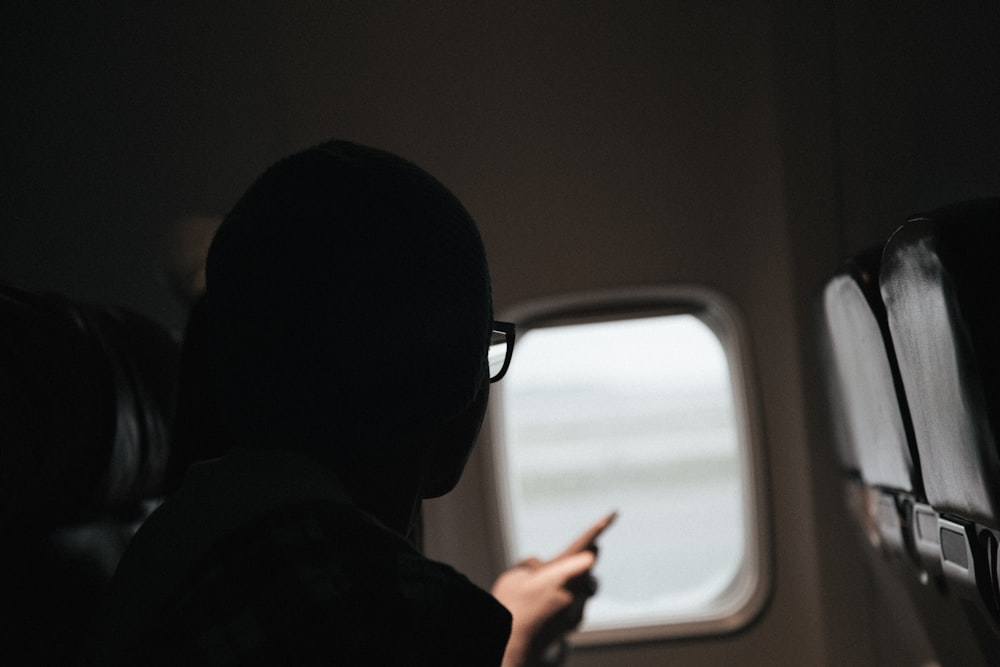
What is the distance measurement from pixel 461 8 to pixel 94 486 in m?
1.67

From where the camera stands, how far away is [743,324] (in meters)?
2.49

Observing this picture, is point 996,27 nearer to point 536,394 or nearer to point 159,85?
point 536,394

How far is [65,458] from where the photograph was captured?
1.12 metres

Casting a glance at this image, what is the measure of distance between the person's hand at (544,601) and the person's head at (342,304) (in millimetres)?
733

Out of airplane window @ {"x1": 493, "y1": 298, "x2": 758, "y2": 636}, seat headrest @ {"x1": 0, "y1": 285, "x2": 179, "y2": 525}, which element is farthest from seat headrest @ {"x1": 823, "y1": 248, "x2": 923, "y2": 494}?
seat headrest @ {"x1": 0, "y1": 285, "x2": 179, "y2": 525}

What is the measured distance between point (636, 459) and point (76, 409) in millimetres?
1756

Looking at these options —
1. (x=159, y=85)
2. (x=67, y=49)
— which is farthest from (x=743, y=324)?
(x=67, y=49)

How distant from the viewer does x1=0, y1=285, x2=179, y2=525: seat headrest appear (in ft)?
3.33

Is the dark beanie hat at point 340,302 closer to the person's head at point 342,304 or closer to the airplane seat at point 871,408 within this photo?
the person's head at point 342,304

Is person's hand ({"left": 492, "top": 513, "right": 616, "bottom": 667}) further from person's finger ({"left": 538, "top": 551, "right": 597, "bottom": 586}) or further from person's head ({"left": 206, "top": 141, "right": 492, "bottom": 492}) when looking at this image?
person's head ({"left": 206, "top": 141, "right": 492, "bottom": 492})

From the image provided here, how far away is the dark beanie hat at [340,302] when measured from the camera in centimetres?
72

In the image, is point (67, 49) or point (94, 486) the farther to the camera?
point (67, 49)

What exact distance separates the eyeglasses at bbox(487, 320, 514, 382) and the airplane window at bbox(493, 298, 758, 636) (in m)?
1.56

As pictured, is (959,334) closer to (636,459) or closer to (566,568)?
(566,568)
